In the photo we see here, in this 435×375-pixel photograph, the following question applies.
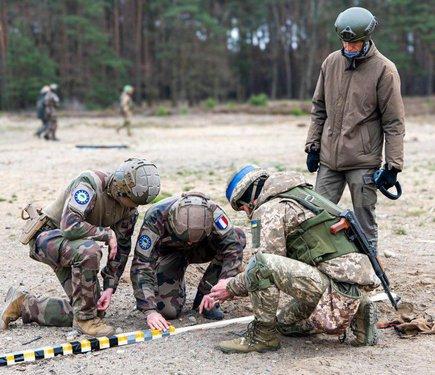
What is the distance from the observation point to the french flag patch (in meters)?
5.11

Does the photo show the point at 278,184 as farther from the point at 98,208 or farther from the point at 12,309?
the point at 12,309

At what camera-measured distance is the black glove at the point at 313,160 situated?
5992 millimetres

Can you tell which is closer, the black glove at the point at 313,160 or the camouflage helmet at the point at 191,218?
the camouflage helmet at the point at 191,218

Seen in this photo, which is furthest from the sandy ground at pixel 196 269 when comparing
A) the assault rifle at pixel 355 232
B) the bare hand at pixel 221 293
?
the assault rifle at pixel 355 232

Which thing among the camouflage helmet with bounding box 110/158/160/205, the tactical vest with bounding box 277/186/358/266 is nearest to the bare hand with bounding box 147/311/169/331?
the camouflage helmet with bounding box 110/158/160/205

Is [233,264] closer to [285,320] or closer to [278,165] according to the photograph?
[285,320]

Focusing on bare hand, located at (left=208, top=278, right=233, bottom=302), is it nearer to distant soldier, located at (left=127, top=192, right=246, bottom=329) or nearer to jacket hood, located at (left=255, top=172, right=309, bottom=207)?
distant soldier, located at (left=127, top=192, right=246, bottom=329)

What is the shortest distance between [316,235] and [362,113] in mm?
1560

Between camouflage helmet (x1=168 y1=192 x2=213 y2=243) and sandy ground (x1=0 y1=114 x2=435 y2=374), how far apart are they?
711 millimetres

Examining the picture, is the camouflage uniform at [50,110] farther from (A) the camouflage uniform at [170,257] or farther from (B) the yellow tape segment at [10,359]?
(B) the yellow tape segment at [10,359]

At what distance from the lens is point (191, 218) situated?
492 centimetres

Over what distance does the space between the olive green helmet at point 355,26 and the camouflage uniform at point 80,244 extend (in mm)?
2084

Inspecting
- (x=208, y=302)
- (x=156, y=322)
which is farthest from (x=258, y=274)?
(x=156, y=322)

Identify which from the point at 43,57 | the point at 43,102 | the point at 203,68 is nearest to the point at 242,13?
the point at 203,68
